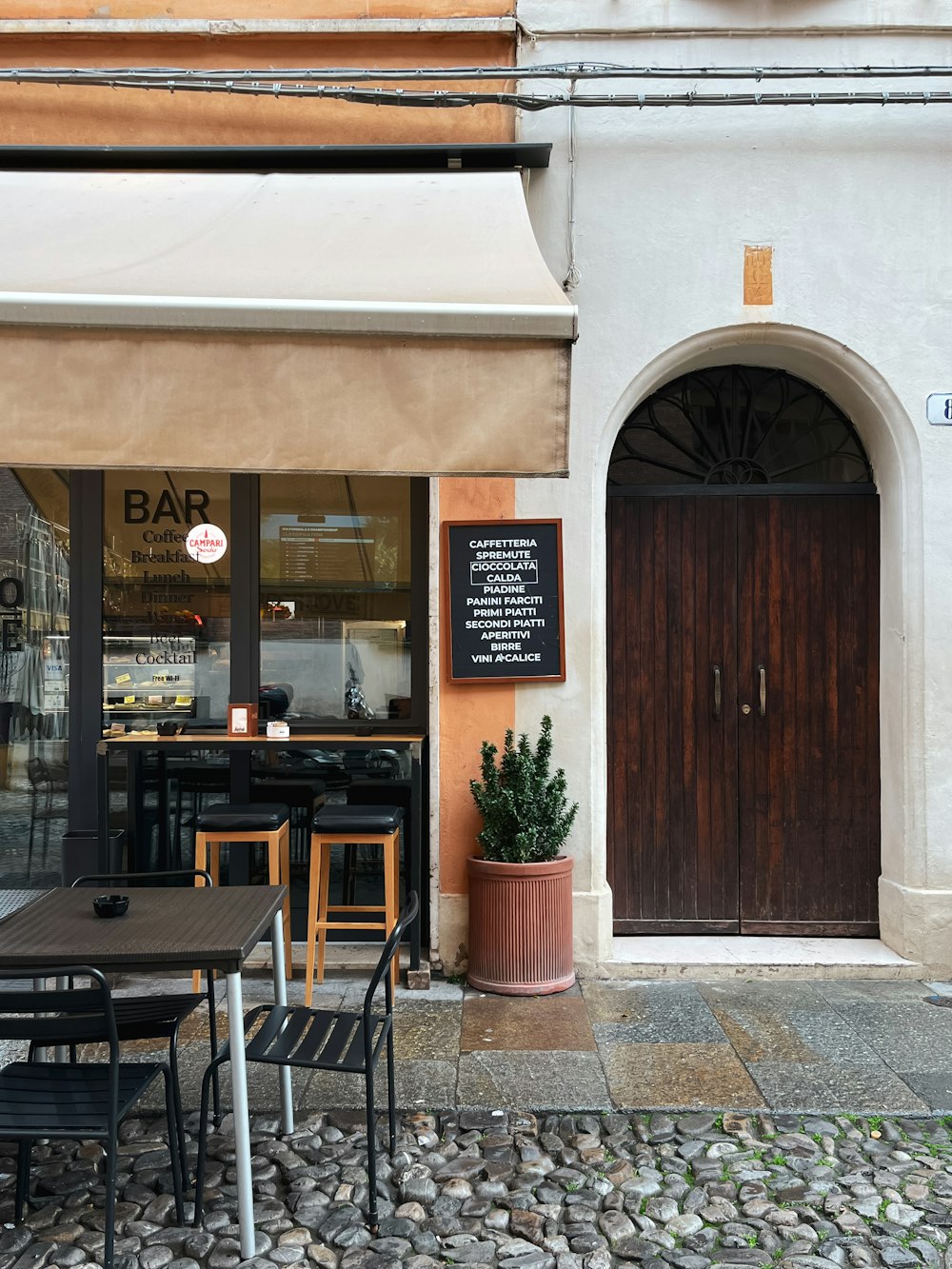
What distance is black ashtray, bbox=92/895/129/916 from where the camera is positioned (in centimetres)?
348

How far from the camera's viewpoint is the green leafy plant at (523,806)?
5273mm

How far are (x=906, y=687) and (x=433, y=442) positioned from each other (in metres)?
3.42

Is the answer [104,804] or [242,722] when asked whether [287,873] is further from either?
[104,804]

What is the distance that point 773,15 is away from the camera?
5594 mm

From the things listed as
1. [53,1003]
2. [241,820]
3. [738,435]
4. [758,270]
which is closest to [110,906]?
[53,1003]

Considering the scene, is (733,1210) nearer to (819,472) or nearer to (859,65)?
(819,472)

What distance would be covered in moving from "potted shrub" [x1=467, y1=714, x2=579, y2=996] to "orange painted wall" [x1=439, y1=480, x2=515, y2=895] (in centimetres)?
19

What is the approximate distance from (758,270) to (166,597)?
3.87m

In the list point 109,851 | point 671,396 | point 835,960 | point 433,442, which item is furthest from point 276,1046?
point 671,396

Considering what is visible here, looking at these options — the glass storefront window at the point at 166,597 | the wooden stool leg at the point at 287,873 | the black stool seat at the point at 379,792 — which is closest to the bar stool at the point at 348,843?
the wooden stool leg at the point at 287,873

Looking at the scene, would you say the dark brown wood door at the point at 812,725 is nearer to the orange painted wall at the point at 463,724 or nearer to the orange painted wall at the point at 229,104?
the orange painted wall at the point at 463,724

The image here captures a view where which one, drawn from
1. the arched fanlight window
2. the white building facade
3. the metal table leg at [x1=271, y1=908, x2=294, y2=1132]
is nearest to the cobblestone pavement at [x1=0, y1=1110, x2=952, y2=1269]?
the metal table leg at [x1=271, y1=908, x2=294, y2=1132]

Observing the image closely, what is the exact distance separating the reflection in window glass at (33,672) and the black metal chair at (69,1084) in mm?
2969

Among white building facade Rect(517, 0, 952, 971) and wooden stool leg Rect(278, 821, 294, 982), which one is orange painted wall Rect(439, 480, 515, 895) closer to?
white building facade Rect(517, 0, 952, 971)
